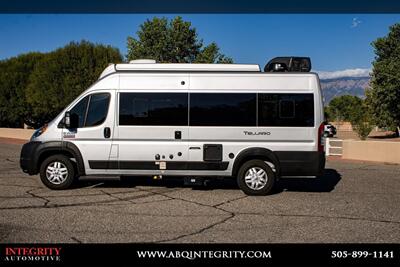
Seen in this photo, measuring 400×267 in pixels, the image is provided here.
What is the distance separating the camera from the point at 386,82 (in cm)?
3834

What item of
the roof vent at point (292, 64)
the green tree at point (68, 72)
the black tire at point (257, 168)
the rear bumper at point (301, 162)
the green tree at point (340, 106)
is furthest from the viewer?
the green tree at point (340, 106)

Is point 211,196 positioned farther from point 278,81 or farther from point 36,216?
point 36,216

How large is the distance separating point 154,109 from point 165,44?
27222mm

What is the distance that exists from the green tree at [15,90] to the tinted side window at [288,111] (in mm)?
37714

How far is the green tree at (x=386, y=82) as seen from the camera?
37778 millimetres

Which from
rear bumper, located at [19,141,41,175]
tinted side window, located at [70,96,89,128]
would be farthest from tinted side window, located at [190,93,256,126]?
rear bumper, located at [19,141,41,175]

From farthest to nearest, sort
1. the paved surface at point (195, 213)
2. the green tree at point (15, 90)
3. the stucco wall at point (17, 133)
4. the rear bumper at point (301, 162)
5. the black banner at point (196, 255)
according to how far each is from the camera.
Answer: the green tree at point (15, 90) → the stucco wall at point (17, 133) → the rear bumper at point (301, 162) → the paved surface at point (195, 213) → the black banner at point (196, 255)

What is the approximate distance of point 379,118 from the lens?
42219 millimetres

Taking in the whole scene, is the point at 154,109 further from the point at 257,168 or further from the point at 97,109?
the point at 257,168

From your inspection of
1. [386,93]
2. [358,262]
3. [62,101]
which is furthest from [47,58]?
[358,262]

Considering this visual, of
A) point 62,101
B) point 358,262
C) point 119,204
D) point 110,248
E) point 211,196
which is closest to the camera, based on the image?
point 358,262

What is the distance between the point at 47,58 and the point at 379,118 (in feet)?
98.9

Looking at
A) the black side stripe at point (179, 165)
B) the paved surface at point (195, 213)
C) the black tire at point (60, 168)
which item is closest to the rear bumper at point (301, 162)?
the paved surface at point (195, 213)

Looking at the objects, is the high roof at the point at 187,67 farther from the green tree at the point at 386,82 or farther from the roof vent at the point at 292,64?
the green tree at the point at 386,82
